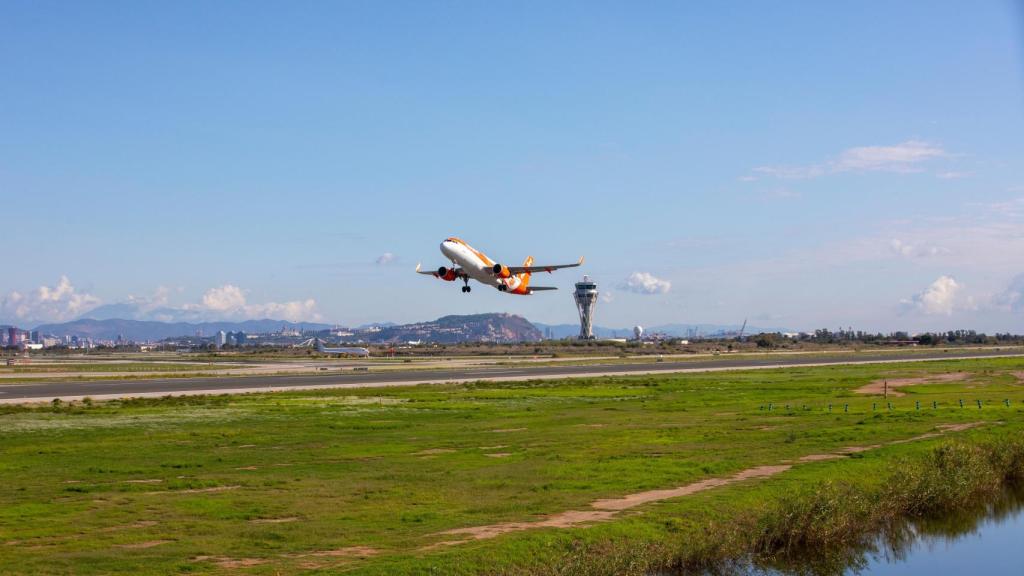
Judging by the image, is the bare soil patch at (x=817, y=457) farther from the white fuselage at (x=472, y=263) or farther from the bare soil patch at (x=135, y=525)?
the white fuselage at (x=472, y=263)

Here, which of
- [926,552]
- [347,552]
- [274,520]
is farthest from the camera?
[926,552]

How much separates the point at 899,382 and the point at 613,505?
6081 cm

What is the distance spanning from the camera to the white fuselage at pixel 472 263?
234 ft

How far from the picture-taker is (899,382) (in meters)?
79.3

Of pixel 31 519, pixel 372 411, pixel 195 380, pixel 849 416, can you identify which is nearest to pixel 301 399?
pixel 372 411

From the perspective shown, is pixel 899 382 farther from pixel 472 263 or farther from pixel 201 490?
pixel 201 490

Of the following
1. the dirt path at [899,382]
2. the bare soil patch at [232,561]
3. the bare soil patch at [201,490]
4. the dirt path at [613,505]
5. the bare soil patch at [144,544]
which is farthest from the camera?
the dirt path at [899,382]

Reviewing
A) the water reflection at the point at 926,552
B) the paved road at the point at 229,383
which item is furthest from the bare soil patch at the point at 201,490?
the paved road at the point at 229,383

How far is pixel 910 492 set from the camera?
101ft

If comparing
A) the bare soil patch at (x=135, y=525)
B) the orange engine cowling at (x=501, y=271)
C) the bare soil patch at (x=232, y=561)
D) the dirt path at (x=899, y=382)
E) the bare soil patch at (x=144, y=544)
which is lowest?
the dirt path at (x=899, y=382)

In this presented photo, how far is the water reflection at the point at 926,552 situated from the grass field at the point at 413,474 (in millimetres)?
1790

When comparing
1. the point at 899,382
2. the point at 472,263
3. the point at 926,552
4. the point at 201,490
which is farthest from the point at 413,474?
the point at 899,382

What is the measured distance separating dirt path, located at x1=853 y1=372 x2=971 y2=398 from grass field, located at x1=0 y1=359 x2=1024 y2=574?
821 centimetres

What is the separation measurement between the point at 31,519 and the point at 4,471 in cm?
882
